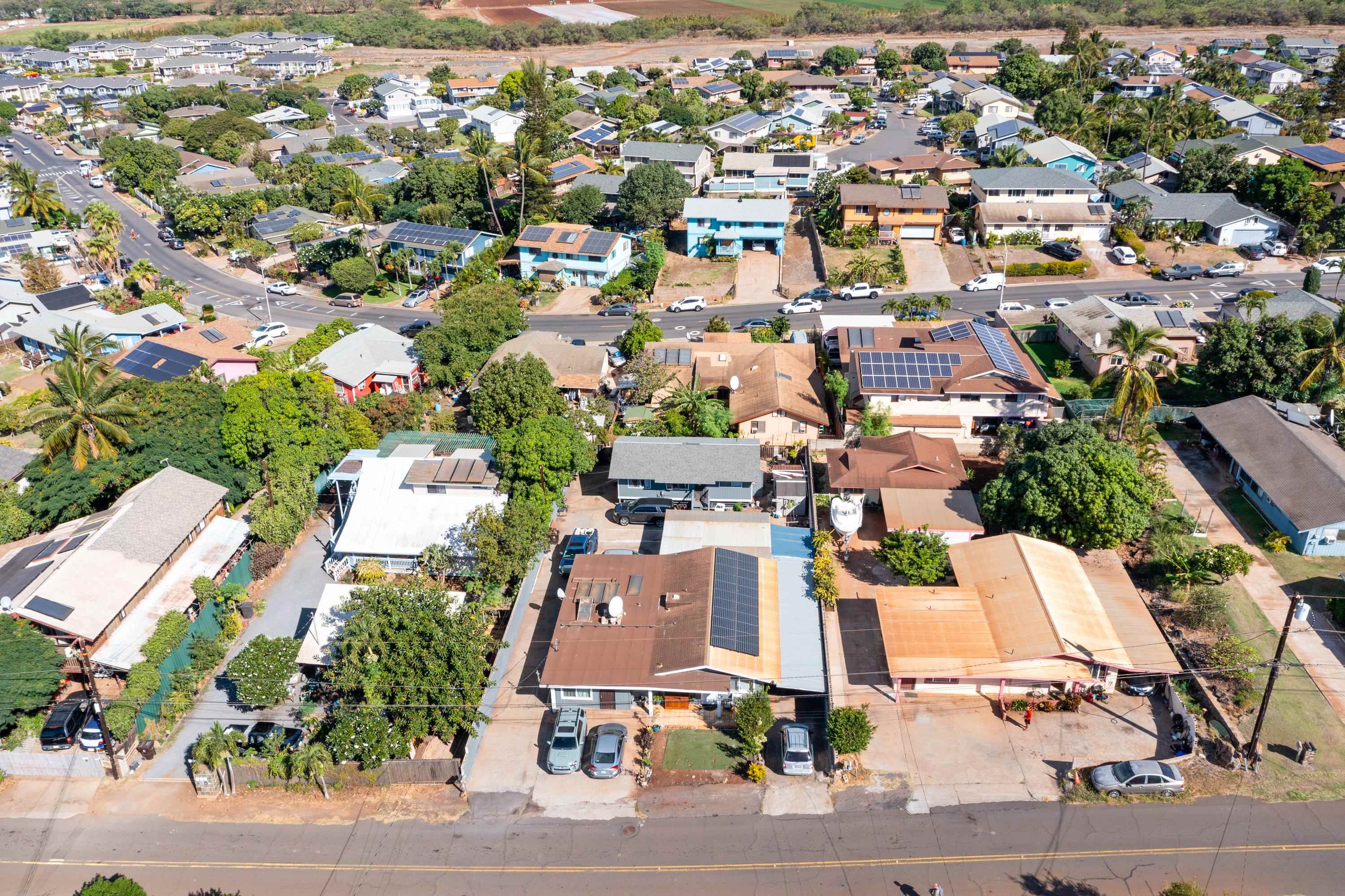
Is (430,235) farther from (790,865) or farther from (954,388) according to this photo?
(790,865)

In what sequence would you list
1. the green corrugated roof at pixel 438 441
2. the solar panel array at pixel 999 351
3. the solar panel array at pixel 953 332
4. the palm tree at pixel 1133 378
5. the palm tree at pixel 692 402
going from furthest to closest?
the solar panel array at pixel 953 332
the palm tree at pixel 692 402
the solar panel array at pixel 999 351
the green corrugated roof at pixel 438 441
the palm tree at pixel 1133 378

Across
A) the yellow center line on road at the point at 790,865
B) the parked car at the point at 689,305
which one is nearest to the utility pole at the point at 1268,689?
the yellow center line on road at the point at 790,865

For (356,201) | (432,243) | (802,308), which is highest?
(356,201)

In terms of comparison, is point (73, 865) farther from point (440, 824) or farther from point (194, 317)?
point (194, 317)

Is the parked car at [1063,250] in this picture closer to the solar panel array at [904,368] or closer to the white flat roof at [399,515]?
the solar panel array at [904,368]

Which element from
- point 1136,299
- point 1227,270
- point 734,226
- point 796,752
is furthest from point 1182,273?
point 796,752

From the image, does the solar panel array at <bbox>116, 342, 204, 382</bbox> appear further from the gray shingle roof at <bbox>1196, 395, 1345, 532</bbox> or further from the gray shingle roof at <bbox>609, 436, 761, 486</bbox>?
the gray shingle roof at <bbox>1196, 395, 1345, 532</bbox>
